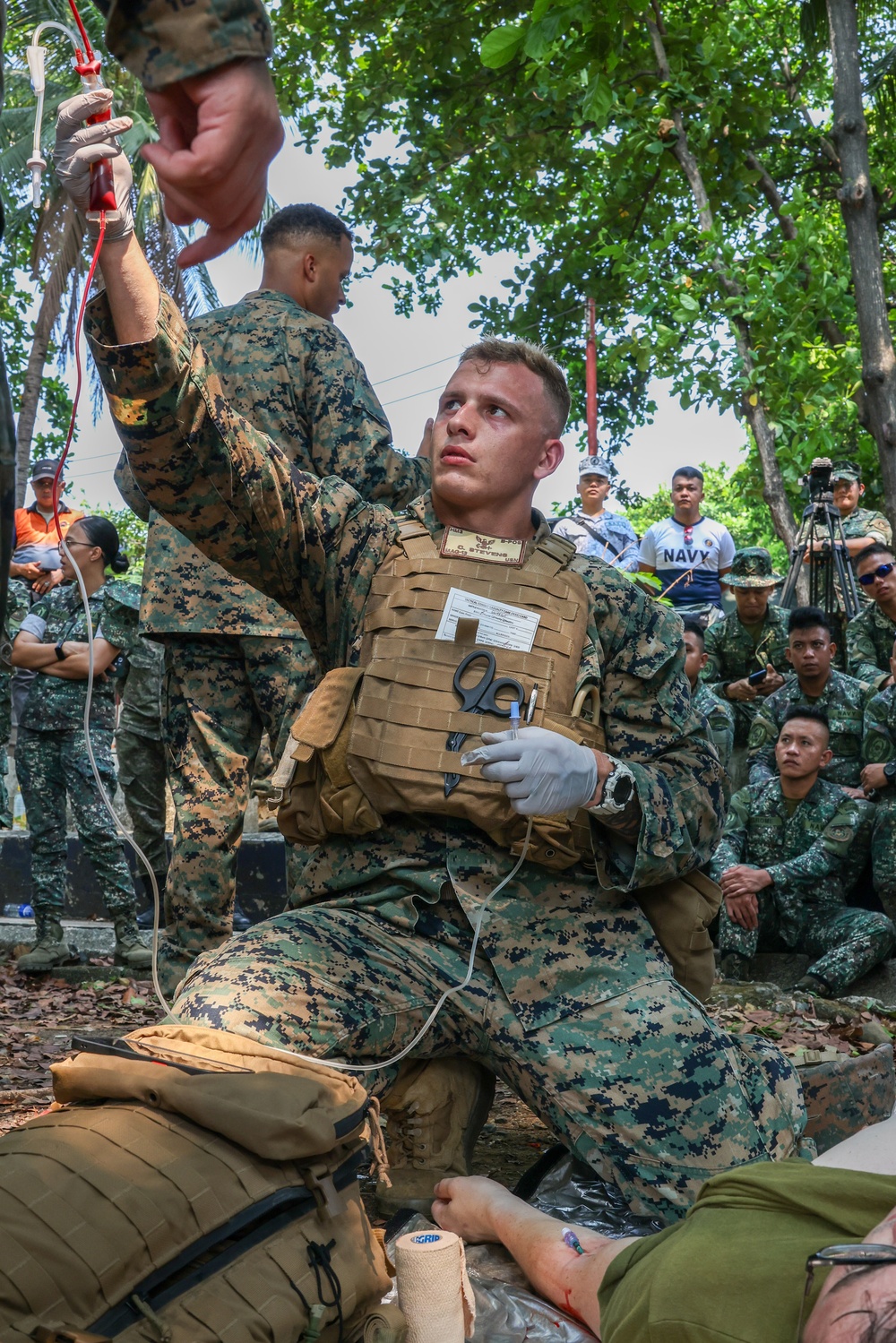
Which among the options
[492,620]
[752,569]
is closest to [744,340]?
[752,569]

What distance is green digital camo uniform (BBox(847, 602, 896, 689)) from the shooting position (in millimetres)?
7223

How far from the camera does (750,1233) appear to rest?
1.79m

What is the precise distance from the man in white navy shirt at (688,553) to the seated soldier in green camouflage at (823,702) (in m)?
1.72

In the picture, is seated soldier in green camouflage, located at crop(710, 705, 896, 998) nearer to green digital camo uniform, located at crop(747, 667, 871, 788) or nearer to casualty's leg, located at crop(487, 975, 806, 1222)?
green digital camo uniform, located at crop(747, 667, 871, 788)

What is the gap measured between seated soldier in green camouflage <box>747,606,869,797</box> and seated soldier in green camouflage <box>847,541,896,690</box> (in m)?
0.29

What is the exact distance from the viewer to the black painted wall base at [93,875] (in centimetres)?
659

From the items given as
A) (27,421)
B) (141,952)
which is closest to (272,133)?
(141,952)

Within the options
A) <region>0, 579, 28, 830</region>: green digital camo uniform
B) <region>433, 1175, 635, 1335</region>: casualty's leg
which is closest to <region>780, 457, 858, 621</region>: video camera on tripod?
<region>0, 579, 28, 830</region>: green digital camo uniform

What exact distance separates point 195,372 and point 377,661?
0.67 meters

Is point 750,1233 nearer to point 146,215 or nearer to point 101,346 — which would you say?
point 101,346

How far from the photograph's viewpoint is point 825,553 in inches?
307

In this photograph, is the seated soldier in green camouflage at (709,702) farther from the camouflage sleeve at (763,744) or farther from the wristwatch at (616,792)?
the wristwatch at (616,792)

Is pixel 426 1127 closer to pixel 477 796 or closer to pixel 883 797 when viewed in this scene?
pixel 477 796

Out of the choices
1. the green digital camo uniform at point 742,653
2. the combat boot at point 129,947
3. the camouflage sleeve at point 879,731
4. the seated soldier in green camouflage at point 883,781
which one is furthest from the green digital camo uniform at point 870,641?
the combat boot at point 129,947
